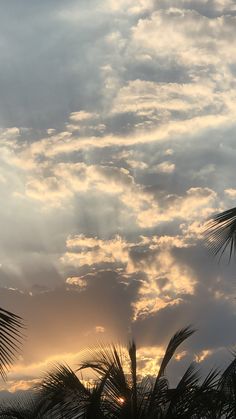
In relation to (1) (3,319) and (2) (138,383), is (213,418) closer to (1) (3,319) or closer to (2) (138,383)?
(2) (138,383)

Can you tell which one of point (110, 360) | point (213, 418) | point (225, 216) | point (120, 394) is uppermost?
point (225, 216)

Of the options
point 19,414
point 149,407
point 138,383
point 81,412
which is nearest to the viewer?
point 81,412

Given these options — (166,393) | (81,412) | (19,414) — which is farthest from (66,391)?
(19,414)

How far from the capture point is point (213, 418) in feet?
47.7

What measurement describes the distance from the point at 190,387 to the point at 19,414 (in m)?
12.5

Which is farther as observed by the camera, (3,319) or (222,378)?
(222,378)

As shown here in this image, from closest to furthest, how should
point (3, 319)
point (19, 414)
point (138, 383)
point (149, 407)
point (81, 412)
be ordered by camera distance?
point (3, 319) → point (81, 412) → point (149, 407) → point (138, 383) → point (19, 414)

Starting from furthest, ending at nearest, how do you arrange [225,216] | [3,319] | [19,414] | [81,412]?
[19,414], [81,412], [225,216], [3,319]

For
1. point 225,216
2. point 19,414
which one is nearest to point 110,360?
point 225,216

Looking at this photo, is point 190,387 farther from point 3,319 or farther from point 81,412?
point 3,319

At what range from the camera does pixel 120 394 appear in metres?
14.4

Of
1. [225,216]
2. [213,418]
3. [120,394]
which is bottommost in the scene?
[213,418]

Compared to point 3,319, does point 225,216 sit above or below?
above

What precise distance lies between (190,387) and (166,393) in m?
0.94
